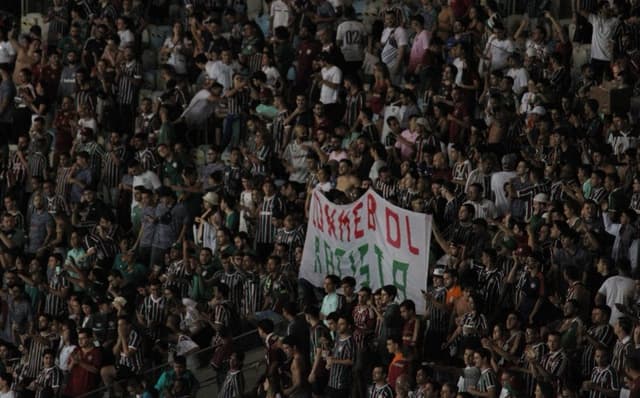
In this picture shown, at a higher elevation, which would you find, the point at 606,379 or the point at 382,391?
the point at 606,379

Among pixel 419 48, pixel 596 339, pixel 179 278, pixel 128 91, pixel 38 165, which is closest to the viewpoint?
pixel 596 339

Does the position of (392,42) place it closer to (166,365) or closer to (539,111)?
(539,111)

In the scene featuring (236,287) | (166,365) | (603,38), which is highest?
(603,38)

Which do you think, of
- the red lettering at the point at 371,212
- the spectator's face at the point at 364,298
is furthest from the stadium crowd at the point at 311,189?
the red lettering at the point at 371,212

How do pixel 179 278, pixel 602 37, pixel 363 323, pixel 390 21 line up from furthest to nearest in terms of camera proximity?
1. pixel 390 21
2. pixel 602 37
3. pixel 179 278
4. pixel 363 323

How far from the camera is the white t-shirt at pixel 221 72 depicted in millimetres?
26250

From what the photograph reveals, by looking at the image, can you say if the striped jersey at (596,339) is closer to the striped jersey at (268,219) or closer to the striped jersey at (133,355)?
the striped jersey at (268,219)

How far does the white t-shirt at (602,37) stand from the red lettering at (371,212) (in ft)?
14.6

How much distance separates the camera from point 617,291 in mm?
19766

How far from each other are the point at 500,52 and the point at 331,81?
2.12 m

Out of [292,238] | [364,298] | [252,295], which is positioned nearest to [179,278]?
[252,295]

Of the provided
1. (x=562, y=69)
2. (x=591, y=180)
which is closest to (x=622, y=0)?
(x=562, y=69)

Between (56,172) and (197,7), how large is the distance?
3.48 meters

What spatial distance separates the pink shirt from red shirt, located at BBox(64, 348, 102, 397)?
5.88 meters
